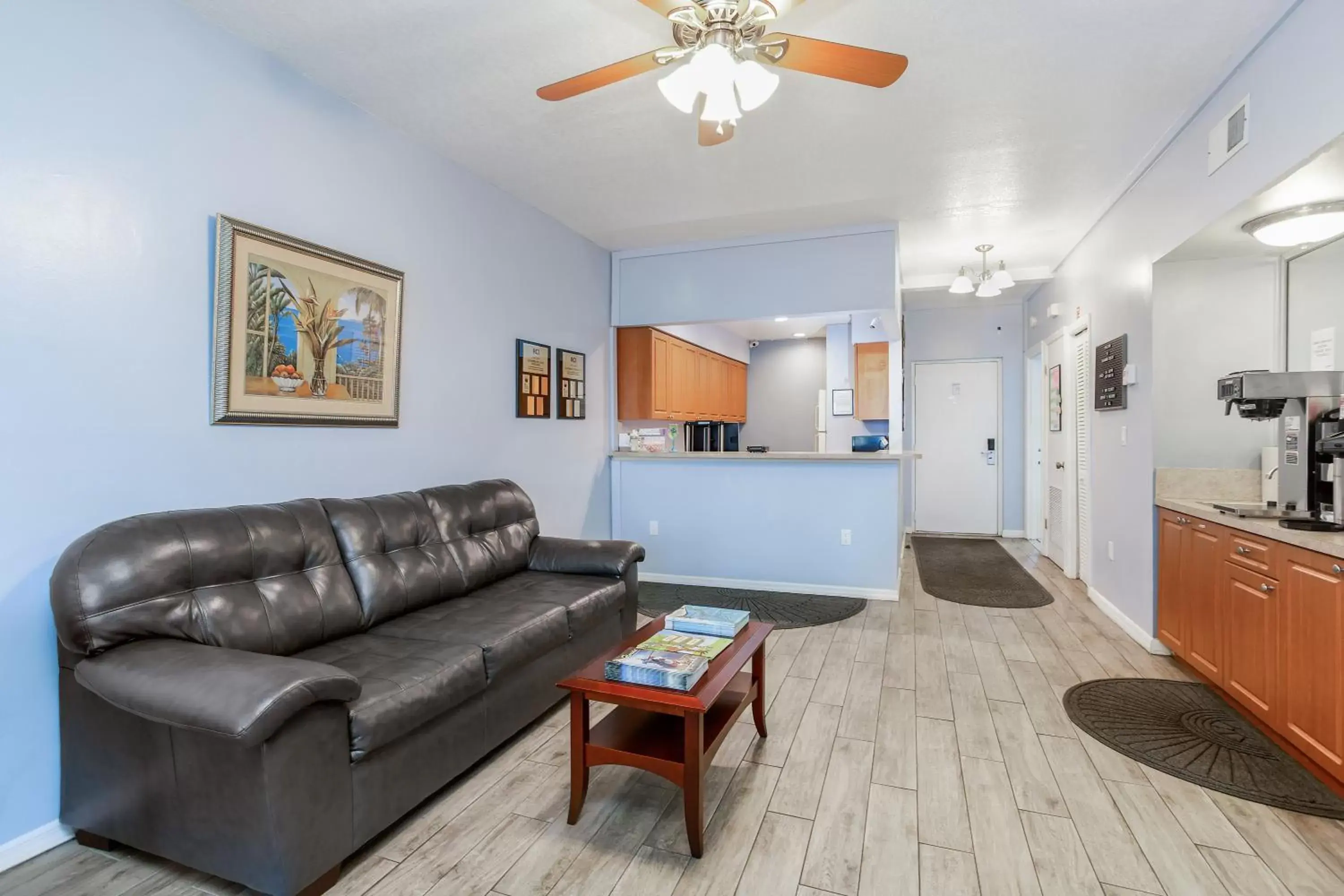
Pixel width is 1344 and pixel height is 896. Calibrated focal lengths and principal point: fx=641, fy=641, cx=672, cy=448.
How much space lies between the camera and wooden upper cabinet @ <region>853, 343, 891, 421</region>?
22.0 feet

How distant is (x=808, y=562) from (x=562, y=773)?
112 inches

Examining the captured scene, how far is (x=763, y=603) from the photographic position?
4422 millimetres

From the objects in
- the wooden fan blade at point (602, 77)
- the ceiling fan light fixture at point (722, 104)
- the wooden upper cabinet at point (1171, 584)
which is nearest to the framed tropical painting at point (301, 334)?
the wooden fan blade at point (602, 77)

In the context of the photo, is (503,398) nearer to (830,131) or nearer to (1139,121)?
(830,131)

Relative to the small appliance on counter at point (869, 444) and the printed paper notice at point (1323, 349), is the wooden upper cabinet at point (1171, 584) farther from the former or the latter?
the small appliance on counter at point (869, 444)

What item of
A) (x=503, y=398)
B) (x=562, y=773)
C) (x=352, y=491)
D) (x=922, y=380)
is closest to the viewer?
(x=562, y=773)

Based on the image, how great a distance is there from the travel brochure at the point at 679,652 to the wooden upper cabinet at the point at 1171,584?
7.38 feet

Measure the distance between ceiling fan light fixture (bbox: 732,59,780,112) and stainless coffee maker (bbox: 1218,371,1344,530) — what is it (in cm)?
229

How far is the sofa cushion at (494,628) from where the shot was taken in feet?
7.29

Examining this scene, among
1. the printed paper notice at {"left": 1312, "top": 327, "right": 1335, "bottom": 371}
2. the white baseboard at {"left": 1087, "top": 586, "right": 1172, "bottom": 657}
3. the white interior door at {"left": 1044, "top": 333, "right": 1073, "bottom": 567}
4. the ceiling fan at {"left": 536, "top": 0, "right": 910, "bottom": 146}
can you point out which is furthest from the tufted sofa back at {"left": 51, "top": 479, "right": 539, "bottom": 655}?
the white interior door at {"left": 1044, "top": 333, "right": 1073, "bottom": 567}

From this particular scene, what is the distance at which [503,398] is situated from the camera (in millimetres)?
3832

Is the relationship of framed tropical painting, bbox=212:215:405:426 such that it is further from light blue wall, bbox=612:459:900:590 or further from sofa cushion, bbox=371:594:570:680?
light blue wall, bbox=612:459:900:590

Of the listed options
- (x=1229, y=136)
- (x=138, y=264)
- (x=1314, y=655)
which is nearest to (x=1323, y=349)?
(x=1229, y=136)

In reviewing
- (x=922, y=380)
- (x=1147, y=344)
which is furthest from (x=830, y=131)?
(x=922, y=380)
